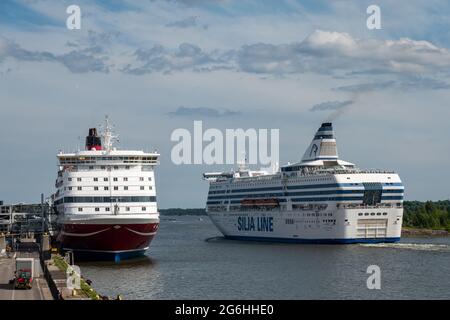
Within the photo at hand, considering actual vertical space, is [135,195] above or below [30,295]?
above

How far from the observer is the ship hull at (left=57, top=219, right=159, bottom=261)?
203 ft

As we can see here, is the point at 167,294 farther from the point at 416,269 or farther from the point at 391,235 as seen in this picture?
the point at 391,235

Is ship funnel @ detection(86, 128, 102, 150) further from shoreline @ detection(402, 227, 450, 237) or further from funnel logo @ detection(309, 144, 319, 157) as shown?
shoreline @ detection(402, 227, 450, 237)

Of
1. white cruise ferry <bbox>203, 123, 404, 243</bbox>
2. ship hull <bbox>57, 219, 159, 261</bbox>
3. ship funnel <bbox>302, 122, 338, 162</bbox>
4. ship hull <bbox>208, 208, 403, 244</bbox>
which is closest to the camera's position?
ship hull <bbox>57, 219, 159, 261</bbox>

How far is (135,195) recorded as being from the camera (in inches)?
2534

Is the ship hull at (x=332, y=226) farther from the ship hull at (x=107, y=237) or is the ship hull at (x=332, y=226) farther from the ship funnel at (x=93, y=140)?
the ship hull at (x=107, y=237)

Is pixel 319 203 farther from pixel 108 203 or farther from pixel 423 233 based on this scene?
pixel 423 233

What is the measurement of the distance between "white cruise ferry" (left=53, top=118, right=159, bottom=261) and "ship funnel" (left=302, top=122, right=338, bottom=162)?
36243mm

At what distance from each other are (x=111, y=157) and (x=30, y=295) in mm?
25398

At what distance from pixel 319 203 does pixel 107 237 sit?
111 feet

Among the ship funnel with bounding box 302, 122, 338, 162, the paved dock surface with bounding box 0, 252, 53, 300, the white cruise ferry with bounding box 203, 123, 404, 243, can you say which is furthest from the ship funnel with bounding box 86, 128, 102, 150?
the ship funnel with bounding box 302, 122, 338, 162

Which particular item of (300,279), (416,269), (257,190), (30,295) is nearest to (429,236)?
(257,190)

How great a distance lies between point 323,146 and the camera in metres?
99.2
